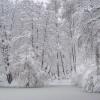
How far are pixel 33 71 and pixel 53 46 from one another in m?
8.06

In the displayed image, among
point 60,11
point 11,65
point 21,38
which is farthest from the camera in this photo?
point 60,11

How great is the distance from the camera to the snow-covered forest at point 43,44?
68.6ft

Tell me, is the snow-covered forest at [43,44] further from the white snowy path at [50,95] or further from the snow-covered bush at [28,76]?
the white snowy path at [50,95]

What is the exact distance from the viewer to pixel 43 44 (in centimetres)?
3056

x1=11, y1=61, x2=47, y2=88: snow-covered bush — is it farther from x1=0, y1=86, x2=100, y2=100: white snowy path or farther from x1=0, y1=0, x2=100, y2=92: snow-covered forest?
x1=0, y1=86, x2=100, y2=100: white snowy path

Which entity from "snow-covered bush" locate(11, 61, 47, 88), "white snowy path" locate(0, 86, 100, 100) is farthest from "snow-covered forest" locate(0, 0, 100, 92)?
"white snowy path" locate(0, 86, 100, 100)

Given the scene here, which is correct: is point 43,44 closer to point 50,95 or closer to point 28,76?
point 28,76

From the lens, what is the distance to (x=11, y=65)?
1013 inches

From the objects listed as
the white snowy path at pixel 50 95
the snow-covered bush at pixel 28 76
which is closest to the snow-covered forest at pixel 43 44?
the snow-covered bush at pixel 28 76

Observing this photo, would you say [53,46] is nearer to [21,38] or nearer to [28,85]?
[21,38]

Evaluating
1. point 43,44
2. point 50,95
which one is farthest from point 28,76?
point 50,95

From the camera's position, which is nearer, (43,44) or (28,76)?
(28,76)

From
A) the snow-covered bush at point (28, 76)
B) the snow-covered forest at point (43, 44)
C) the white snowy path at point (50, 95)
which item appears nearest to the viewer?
the white snowy path at point (50, 95)

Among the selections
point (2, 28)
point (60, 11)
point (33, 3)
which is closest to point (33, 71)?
point (2, 28)
